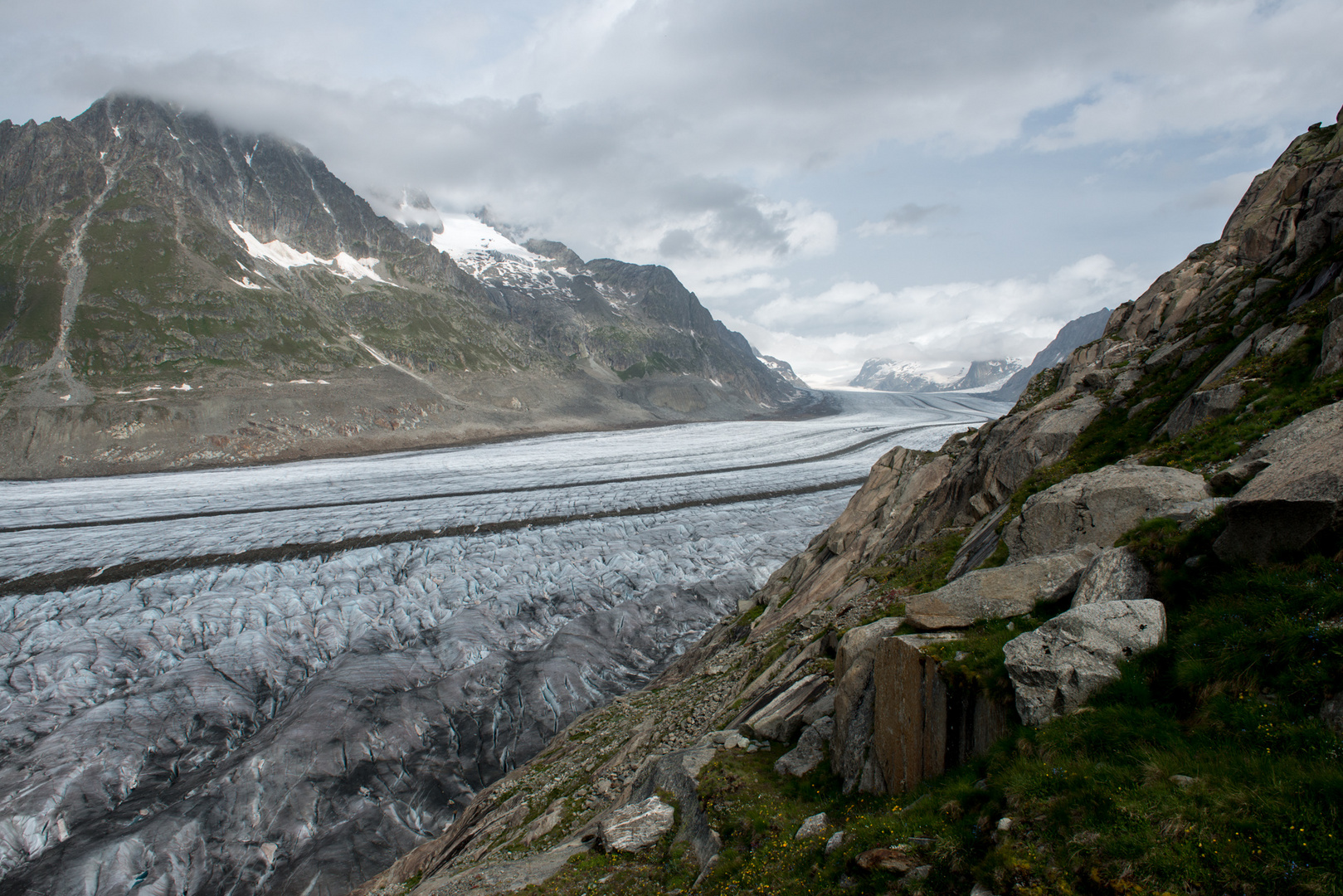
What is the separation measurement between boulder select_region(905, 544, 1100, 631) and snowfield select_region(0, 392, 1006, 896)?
46.7 feet

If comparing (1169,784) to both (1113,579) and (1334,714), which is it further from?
(1113,579)

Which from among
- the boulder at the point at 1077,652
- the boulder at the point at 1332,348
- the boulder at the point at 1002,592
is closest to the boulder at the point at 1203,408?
the boulder at the point at 1332,348

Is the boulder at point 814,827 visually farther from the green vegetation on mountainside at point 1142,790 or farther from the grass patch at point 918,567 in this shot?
the grass patch at point 918,567

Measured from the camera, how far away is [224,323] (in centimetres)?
11419

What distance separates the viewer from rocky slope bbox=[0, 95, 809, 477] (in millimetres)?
88750

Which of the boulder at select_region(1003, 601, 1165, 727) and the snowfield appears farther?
the snowfield

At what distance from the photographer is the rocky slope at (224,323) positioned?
8875 centimetres

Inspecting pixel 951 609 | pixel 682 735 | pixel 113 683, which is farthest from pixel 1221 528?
pixel 113 683

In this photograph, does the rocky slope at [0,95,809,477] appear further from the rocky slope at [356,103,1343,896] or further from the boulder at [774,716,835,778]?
the boulder at [774,716,835,778]

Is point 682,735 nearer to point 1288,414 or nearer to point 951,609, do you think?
point 951,609

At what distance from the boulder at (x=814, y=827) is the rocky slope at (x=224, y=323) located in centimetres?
10205

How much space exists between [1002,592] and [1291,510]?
3.33 metres

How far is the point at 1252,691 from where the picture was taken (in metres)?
4.90

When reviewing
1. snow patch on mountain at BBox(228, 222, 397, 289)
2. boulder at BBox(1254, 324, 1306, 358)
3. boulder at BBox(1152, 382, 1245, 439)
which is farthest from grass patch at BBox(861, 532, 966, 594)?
snow patch on mountain at BBox(228, 222, 397, 289)
